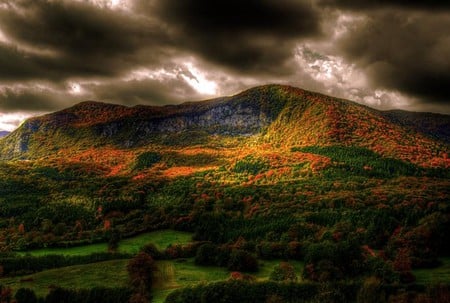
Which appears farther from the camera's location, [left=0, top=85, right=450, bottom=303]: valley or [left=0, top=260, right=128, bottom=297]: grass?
[left=0, top=260, right=128, bottom=297]: grass

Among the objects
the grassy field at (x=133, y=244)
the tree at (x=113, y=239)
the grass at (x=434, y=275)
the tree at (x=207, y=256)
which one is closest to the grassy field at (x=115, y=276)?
the tree at (x=207, y=256)

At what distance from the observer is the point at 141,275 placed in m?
82.9

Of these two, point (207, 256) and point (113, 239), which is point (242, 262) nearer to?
point (207, 256)

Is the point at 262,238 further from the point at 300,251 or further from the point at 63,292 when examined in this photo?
the point at 63,292

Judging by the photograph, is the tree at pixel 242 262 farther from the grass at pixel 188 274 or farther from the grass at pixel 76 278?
the grass at pixel 76 278

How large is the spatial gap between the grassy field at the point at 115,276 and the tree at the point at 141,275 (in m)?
1.65

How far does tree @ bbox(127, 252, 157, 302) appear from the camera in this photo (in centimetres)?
7314

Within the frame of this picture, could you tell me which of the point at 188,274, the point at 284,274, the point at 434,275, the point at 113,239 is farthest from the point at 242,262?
the point at 113,239

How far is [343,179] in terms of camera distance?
177875 millimetres

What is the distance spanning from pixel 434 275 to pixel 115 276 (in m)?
69.9

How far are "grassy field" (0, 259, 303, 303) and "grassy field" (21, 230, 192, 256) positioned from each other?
17164mm

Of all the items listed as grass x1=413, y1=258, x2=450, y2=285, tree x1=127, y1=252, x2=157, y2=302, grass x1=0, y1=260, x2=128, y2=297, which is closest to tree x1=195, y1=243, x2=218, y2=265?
tree x1=127, y1=252, x2=157, y2=302

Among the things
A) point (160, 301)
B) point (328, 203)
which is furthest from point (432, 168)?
point (160, 301)

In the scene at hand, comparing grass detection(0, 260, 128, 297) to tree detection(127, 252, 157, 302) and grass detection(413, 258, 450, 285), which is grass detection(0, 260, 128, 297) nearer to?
tree detection(127, 252, 157, 302)
